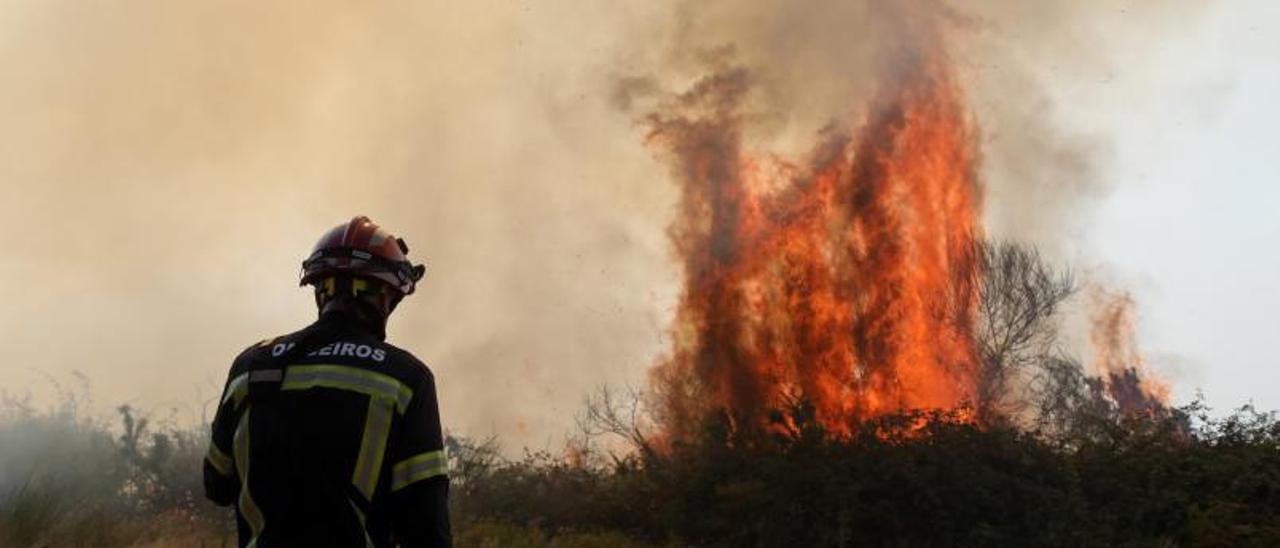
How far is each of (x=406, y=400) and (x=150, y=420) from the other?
22.5m

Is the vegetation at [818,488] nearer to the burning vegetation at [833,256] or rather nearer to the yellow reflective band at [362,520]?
the burning vegetation at [833,256]

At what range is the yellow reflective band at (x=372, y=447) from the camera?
113 inches

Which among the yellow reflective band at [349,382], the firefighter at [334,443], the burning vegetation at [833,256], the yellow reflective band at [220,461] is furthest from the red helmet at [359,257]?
the burning vegetation at [833,256]

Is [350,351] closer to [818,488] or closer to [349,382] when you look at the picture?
[349,382]

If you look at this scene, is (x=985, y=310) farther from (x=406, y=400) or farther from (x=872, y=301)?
(x=406, y=400)

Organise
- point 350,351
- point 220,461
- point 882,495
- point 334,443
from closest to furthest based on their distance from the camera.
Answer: point 334,443 < point 350,351 < point 220,461 < point 882,495

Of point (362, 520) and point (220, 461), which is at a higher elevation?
point (220, 461)

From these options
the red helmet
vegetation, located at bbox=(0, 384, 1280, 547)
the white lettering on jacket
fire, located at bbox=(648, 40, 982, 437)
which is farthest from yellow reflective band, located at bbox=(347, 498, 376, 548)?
fire, located at bbox=(648, 40, 982, 437)

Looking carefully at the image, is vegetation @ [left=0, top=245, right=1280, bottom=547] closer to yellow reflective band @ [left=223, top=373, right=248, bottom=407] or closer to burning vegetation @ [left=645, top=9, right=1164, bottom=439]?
burning vegetation @ [left=645, top=9, right=1164, bottom=439]

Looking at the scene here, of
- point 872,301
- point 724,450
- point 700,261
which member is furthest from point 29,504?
point 872,301

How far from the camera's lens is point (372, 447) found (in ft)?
9.48

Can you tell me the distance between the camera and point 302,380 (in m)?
2.94

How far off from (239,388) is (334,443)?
41 centimetres

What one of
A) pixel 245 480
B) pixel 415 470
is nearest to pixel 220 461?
pixel 245 480
